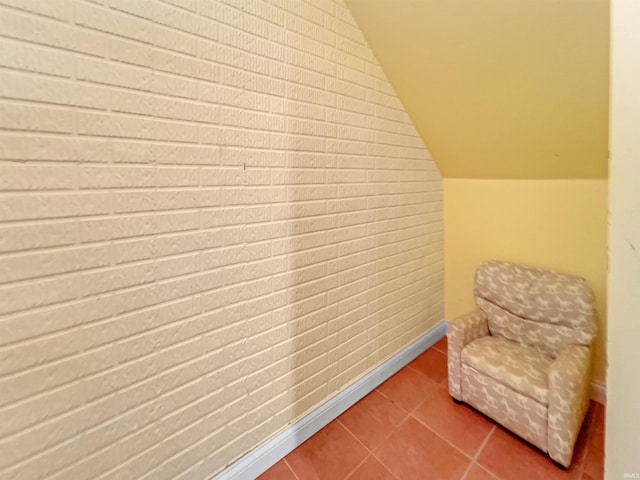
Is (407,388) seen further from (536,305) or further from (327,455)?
(536,305)

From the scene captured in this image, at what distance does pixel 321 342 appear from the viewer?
1.59m

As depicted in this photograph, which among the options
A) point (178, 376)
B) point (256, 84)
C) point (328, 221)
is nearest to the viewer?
point (178, 376)

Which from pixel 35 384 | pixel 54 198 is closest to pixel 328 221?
pixel 54 198

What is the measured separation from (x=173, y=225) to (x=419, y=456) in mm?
1652

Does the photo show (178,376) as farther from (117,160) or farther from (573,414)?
(573,414)

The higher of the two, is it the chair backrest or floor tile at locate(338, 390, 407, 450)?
the chair backrest

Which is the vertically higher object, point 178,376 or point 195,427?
point 178,376

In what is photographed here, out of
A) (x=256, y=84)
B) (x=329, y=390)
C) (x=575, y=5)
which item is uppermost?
(x=575, y=5)

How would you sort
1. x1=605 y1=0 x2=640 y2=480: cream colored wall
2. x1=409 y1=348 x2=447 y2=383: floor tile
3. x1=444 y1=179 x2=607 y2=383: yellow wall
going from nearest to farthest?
x1=605 y1=0 x2=640 y2=480: cream colored wall
x1=444 y1=179 x2=607 y2=383: yellow wall
x1=409 y1=348 x2=447 y2=383: floor tile

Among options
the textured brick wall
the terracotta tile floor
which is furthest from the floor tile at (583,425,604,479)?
the textured brick wall

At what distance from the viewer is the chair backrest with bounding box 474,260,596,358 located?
1.60 metres

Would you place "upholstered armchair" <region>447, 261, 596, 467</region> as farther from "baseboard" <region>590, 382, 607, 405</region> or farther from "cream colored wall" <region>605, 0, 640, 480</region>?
"cream colored wall" <region>605, 0, 640, 480</region>

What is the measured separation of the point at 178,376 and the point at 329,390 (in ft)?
2.99

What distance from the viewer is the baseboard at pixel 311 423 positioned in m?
1.31
